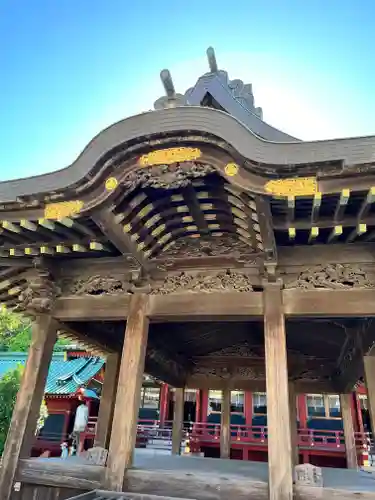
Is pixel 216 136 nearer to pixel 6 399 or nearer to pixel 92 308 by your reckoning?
pixel 92 308

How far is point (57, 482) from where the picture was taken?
461cm

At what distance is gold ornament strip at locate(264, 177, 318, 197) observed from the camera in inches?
143

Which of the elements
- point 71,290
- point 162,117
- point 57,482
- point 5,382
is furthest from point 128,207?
point 5,382

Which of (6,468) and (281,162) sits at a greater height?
(281,162)

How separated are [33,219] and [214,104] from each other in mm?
4281

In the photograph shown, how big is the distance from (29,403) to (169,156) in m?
3.97

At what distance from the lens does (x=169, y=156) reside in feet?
13.1

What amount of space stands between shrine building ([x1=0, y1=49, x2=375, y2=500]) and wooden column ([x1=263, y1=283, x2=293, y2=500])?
1cm

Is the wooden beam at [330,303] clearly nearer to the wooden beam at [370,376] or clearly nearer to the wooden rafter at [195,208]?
the wooden rafter at [195,208]

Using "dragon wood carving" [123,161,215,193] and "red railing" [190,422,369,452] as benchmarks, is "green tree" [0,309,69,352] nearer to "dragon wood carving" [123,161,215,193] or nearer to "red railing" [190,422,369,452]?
"red railing" [190,422,369,452]

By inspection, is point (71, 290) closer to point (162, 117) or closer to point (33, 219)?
point (33, 219)

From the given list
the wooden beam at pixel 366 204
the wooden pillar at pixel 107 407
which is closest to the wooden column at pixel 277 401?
the wooden beam at pixel 366 204

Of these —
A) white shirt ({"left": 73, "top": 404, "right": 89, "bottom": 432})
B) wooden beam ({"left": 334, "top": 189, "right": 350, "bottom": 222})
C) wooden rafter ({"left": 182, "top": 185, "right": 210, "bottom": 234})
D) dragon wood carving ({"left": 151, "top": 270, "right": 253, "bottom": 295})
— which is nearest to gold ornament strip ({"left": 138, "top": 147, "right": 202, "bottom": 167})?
wooden rafter ({"left": 182, "top": 185, "right": 210, "bottom": 234})

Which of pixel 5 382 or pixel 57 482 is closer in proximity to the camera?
Result: pixel 57 482
